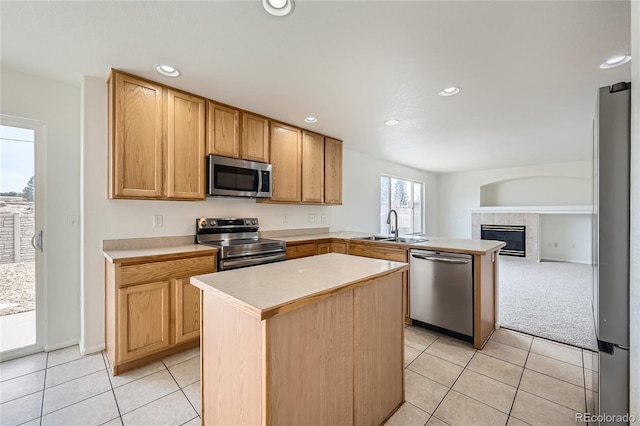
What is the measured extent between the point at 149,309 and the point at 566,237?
28.1ft

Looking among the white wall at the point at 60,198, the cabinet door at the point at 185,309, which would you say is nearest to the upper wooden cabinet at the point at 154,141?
the white wall at the point at 60,198

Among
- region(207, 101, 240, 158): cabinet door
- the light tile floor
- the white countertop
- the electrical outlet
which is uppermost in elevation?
region(207, 101, 240, 158): cabinet door

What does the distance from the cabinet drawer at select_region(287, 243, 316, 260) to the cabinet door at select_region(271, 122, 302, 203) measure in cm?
63

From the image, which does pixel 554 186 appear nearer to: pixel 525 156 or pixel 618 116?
pixel 525 156

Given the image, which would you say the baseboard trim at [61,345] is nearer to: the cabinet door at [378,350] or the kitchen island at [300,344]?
the kitchen island at [300,344]

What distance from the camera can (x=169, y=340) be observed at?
2.26 meters

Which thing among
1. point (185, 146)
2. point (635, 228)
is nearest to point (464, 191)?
point (635, 228)

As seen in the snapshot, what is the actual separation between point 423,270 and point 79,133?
355 centimetres

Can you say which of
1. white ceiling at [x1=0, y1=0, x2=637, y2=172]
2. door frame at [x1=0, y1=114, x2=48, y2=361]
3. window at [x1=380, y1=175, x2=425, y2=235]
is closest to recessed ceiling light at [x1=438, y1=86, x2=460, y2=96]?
white ceiling at [x1=0, y1=0, x2=637, y2=172]

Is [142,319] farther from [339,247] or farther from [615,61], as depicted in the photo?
[615,61]

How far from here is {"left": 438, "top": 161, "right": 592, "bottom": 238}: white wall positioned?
6547mm

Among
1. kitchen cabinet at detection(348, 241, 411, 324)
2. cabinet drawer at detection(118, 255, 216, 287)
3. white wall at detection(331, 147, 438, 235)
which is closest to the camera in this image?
cabinet drawer at detection(118, 255, 216, 287)

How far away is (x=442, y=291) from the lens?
2.69 m

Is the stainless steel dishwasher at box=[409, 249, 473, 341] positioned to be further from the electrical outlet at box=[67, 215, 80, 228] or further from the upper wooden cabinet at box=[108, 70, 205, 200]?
→ the electrical outlet at box=[67, 215, 80, 228]
